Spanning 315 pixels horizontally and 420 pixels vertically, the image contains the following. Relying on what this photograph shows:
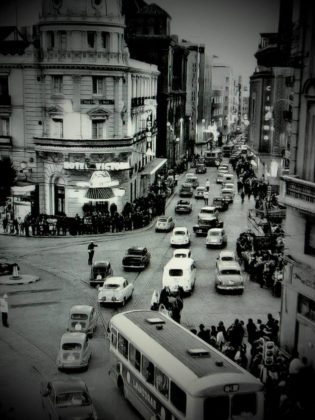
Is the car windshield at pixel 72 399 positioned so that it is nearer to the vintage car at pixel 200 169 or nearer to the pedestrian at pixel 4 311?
the pedestrian at pixel 4 311

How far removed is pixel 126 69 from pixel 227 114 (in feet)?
418

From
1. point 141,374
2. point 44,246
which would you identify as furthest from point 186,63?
point 141,374

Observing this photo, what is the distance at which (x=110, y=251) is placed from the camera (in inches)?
1813

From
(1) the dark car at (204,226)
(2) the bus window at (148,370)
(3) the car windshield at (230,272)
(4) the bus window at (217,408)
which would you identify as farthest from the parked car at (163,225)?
(4) the bus window at (217,408)

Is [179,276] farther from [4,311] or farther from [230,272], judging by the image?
[4,311]

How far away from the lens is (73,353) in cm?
2548

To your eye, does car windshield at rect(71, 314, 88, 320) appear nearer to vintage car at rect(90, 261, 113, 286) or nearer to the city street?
the city street

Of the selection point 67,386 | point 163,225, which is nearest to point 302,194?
point 67,386

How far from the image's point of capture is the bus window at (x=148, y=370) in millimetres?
20269

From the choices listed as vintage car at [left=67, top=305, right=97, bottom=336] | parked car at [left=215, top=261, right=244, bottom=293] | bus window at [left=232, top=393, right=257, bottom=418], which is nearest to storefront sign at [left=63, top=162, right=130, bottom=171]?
→ parked car at [left=215, top=261, right=244, bottom=293]

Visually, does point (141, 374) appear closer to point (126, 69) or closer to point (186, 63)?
point (126, 69)

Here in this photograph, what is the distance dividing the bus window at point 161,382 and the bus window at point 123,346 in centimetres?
260

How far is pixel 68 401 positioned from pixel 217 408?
4.77m

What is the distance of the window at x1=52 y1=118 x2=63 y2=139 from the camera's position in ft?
183
